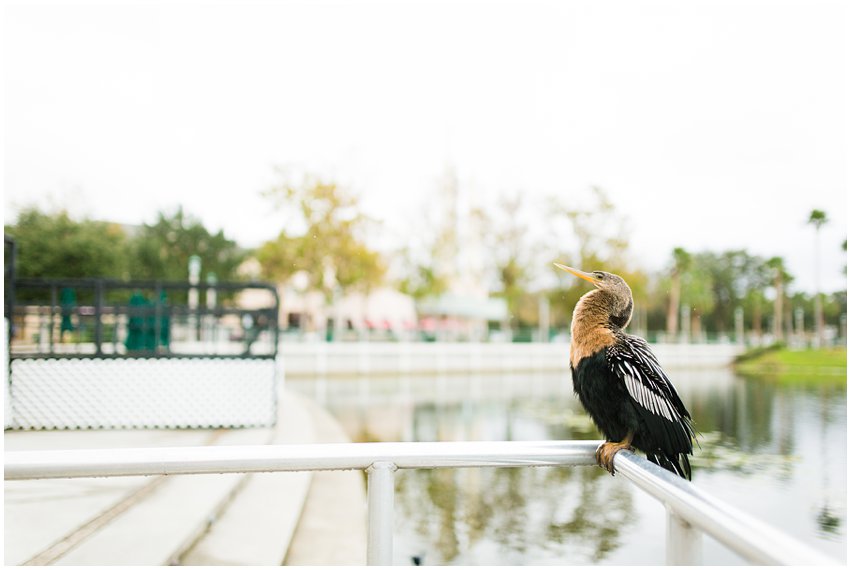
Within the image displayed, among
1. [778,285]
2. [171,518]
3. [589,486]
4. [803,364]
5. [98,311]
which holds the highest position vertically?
[778,285]

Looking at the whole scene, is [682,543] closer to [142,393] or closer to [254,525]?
[254,525]

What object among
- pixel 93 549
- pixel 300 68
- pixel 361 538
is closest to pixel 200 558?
pixel 93 549

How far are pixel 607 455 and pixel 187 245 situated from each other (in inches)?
1173

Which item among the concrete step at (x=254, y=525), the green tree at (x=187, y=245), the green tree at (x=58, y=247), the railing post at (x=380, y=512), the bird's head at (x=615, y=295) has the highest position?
the green tree at (x=187, y=245)

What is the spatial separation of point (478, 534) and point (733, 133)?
3.18 metres

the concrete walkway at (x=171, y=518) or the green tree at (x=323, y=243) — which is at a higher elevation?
the green tree at (x=323, y=243)

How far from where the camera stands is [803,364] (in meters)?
8.94

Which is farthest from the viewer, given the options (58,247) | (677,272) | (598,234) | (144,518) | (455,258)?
(455,258)

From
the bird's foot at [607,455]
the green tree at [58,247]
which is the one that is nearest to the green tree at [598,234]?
the bird's foot at [607,455]

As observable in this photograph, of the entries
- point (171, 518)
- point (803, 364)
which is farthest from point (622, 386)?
point (803, 364)

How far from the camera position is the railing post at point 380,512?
0.98 metres

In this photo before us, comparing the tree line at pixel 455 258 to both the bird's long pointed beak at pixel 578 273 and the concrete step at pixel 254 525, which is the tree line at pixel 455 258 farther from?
the concrete step at pixel 254 525

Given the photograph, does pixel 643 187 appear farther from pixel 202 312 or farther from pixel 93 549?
pixel 202 312

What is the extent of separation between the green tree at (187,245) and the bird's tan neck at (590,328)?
26.1 meters
